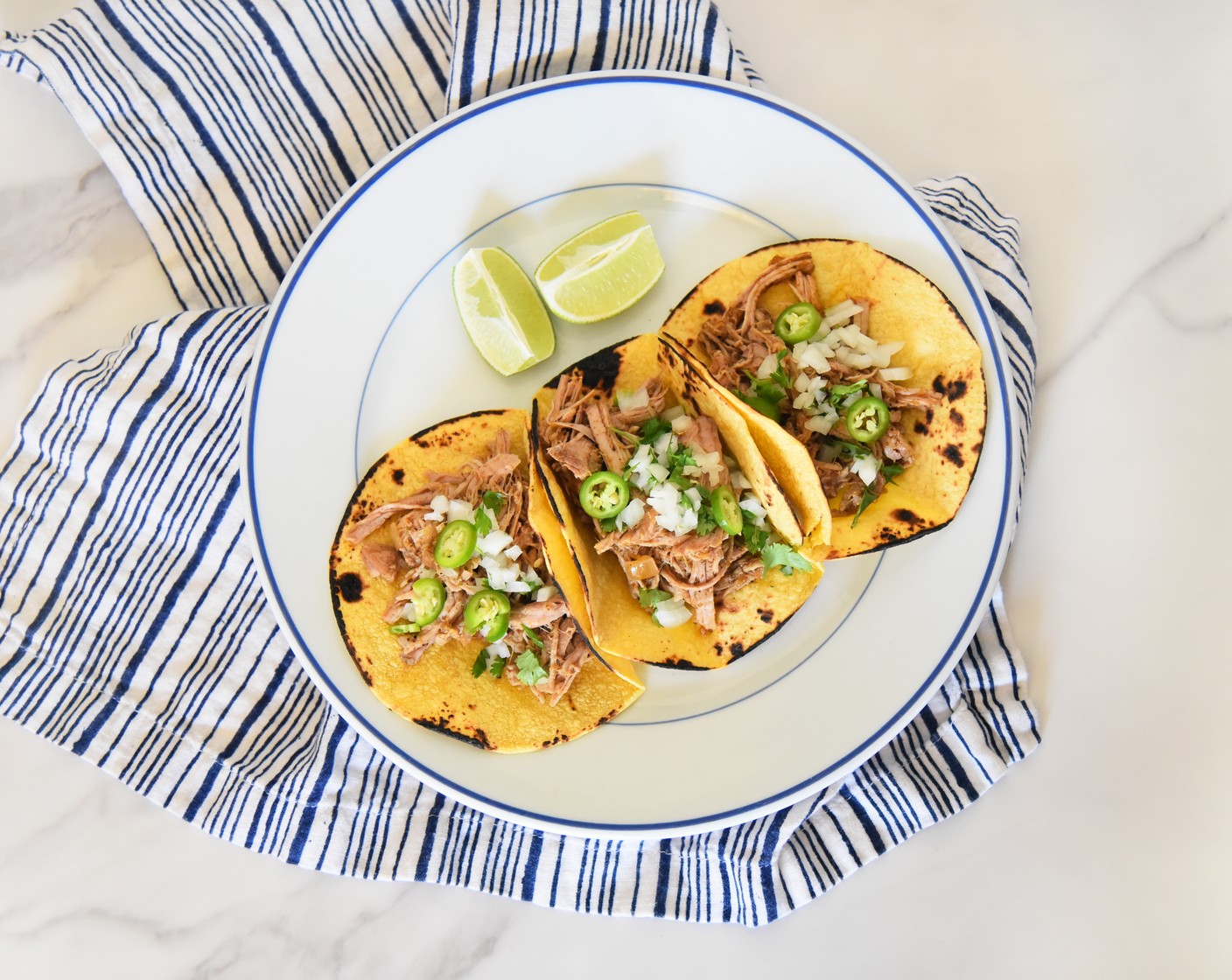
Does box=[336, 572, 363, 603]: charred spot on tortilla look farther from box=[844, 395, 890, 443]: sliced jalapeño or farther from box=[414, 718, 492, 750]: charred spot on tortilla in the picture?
box=[844, 395, 890, 443]: sliced jalapeño

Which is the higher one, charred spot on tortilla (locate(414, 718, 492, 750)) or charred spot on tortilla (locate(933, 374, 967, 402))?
charred spot on tortilla (locate(933, 374, 967, 402))

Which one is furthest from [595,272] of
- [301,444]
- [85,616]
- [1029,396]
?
[85,616]

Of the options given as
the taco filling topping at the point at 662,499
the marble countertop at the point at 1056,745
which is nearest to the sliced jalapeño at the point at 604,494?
the taco filling topping at the point at 662,499

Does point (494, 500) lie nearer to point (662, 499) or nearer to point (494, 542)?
point (494, 542)

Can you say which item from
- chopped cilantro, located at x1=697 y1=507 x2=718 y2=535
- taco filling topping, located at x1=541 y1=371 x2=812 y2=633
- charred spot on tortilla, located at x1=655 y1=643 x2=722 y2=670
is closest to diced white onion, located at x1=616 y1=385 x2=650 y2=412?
taco filling topping, located at x1=541 y1=371 x2=812 y2=633

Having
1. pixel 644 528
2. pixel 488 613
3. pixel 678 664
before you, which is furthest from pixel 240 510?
pixel 678 664

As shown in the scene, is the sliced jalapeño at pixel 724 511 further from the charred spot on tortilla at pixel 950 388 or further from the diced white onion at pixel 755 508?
the charred spot on tortilla at pixel 950 388
